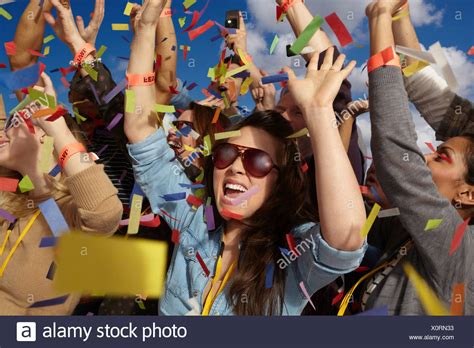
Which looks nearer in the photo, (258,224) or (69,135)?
(258,224)

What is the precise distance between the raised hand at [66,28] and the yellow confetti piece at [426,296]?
2023mm

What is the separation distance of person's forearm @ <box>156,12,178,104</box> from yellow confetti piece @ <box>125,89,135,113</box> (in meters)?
0.68

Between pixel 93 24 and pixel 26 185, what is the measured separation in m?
1.17

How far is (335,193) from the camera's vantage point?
1776mm

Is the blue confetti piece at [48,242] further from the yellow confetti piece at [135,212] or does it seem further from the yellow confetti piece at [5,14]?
the yellow confetti piece at [5,14]

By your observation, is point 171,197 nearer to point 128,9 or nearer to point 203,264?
point 203,264

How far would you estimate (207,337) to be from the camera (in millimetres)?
2234

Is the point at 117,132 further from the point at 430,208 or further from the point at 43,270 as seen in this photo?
the point at 430,208

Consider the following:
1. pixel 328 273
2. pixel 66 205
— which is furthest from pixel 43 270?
pixel 328 273

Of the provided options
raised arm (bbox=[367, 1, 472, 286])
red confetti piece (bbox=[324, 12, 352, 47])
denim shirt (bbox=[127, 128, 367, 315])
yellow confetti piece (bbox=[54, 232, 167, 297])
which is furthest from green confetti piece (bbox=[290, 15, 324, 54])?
yellow confetti piece (bbox=[54, 232, 167, 297])

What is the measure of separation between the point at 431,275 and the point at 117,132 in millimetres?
1619

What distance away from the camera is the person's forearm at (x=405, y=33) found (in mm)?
2490

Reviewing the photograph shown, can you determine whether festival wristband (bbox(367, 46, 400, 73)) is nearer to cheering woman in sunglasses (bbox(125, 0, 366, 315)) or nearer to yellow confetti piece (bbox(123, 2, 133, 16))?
cheering woman in sunglasses (bbox(125, 0, 366, 315))

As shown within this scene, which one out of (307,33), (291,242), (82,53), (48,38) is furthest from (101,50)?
(291,242)
